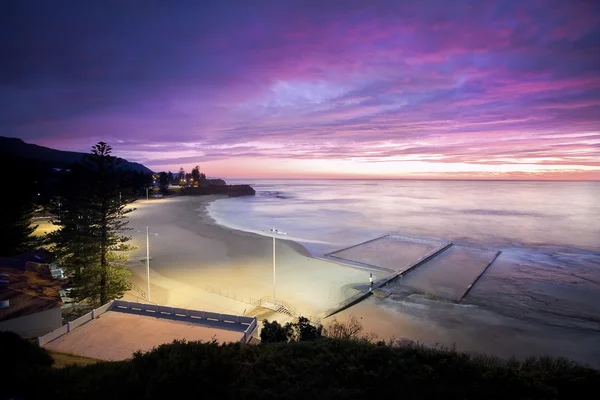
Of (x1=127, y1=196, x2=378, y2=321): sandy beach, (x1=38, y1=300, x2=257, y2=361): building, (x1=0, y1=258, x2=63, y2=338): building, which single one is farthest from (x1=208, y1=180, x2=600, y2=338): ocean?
(x1=0, y1=258, x2=63, y2=338): building

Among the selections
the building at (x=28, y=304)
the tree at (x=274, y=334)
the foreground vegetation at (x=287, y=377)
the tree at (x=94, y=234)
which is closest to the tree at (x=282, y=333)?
the tree at (x=274, y=334)

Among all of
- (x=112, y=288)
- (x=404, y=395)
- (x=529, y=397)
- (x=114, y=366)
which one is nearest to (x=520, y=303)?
(x=529, y=397)

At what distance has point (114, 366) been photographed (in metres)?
7.79

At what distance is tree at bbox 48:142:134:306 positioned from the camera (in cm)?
1964

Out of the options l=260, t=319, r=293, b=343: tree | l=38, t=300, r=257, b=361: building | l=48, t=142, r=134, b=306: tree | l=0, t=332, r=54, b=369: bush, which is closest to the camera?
l=0, t=332, r=54, b=369: bush

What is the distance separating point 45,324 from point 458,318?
879 inches

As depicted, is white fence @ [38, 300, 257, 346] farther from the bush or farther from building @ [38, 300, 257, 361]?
the bush

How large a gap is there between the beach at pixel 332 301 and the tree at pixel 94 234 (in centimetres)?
227

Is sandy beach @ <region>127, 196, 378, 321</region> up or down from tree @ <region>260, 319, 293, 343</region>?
down

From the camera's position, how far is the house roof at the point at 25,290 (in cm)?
1425

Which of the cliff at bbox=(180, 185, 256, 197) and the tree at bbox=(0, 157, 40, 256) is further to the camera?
the cliff at bbox=(180, 185, 256, 197)

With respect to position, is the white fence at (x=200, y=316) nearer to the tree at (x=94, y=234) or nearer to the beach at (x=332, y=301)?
the beach at (x=332, y=301)

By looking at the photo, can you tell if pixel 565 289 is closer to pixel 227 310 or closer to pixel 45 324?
pixel 227 310

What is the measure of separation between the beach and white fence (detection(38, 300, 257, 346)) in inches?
135
